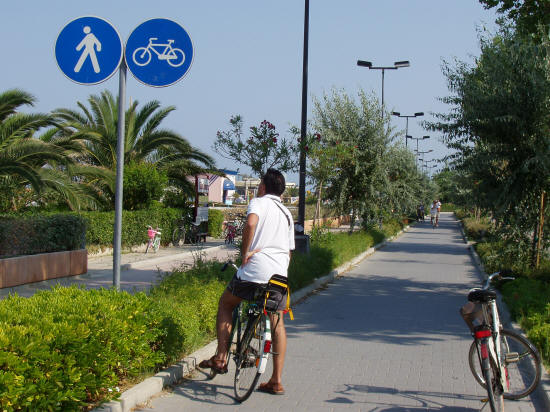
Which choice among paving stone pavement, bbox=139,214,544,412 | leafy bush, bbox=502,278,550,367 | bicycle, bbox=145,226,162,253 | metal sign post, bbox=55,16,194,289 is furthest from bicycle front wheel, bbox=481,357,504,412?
bicycle, bbox=145,226,162,253

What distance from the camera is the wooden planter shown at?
1110 cm

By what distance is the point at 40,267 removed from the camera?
1202 centimetres

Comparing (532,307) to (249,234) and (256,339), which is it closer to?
(256,339)

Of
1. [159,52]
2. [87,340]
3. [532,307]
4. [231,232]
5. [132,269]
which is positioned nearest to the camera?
[87,340]

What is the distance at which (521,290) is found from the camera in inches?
393

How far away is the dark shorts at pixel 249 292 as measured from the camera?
5118mm

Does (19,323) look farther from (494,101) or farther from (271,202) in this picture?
(494,101)

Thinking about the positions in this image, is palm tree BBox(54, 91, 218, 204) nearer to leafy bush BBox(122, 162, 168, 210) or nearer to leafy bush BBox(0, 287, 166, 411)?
leafy bush BBox(122, 162, 168, 210)

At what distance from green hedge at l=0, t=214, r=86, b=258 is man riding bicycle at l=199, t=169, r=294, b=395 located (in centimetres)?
782

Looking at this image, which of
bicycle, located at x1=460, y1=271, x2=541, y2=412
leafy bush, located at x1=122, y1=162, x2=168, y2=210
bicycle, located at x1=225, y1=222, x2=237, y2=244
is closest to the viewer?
bicycle, located at x1=460, y1=271, x2=541, y2=412

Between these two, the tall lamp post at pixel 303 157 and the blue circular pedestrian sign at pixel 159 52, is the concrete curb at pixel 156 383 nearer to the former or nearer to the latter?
the blue circular pedestrian sign at pixel 159 52

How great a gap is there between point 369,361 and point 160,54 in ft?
12.3

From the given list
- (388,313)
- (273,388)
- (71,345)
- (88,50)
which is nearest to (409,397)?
(273,388)

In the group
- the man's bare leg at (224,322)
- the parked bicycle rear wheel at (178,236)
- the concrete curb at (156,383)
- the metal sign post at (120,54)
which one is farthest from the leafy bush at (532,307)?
the parked bicycle rear wheel at (178,236)
